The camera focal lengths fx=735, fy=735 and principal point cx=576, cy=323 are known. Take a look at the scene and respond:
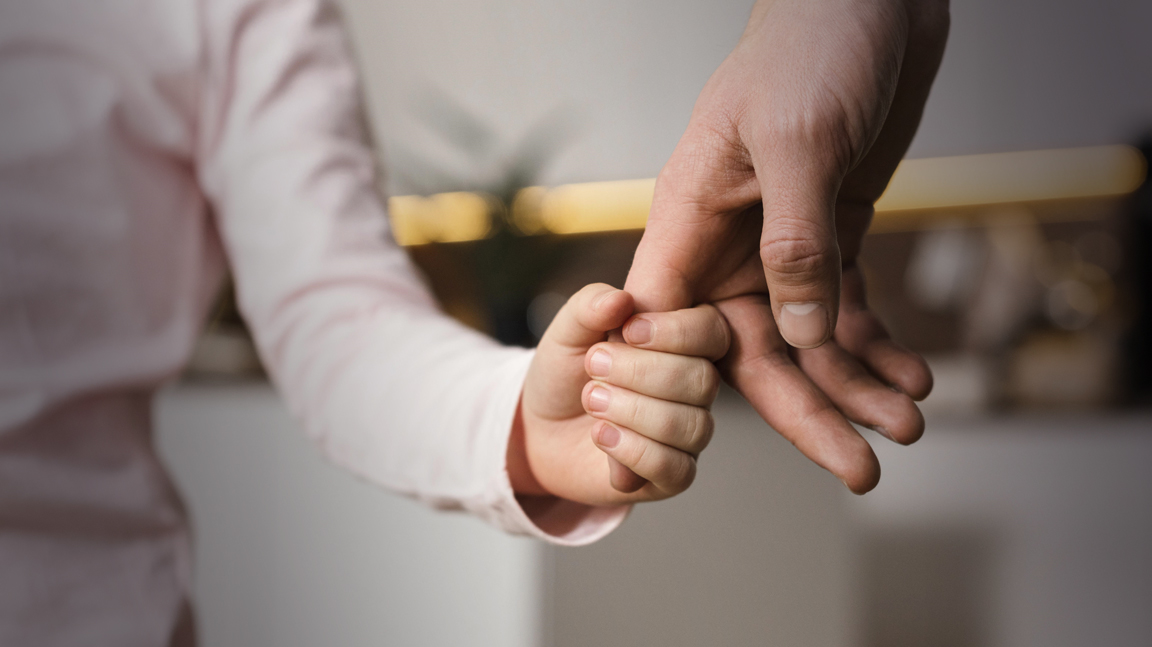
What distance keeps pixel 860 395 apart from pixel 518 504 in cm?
12

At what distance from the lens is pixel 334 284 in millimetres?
344

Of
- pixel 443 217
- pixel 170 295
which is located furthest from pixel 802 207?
pixel 443 217

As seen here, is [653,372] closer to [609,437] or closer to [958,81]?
[609,437]

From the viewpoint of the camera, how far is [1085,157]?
0.85 m

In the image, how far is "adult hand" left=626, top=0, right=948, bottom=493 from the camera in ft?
0.52

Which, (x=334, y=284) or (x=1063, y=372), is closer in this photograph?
(x=334, y=284)

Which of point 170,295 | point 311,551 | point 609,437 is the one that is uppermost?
point 609,437

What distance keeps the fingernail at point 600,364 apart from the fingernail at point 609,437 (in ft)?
0.05

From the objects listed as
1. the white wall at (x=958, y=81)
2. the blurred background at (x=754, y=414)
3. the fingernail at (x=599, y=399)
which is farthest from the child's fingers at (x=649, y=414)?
the white wall at (x=958, y=81)

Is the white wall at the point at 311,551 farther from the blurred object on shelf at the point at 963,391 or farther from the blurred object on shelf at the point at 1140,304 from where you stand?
the blurred object on shelf at the point at 1140,304

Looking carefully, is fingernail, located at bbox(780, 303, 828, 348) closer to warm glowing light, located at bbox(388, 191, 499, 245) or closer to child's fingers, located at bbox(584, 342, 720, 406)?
child's fingers, located at bbox(584, 342, 720, 406)

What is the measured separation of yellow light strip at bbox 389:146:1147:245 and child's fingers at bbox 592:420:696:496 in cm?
65

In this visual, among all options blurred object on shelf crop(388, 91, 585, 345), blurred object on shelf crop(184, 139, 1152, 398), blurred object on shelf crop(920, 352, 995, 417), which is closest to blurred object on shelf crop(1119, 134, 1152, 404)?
blurred object on shelf crop(184, 139, 1152, 398)

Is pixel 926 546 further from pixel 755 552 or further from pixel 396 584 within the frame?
pixel 396 584
